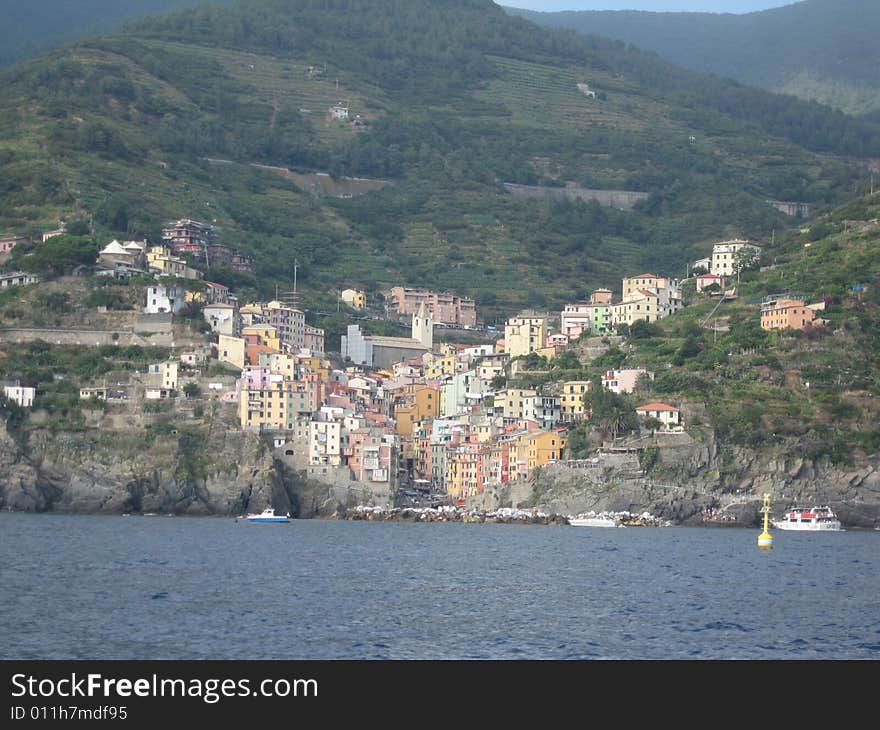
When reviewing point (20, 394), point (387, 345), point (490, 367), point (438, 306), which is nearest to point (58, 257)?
point (20, 394)

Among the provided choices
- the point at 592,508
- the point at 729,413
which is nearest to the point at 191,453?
the point at 592,508

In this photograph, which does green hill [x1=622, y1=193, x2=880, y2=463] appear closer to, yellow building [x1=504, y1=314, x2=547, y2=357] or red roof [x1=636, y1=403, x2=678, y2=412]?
red roof [x1=636, y1=403, x2=678, y2=412]

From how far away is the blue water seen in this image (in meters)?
38.0

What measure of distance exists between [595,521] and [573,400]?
16559mm

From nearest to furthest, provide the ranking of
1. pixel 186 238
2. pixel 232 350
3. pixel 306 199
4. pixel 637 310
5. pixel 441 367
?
pixel 232 350
pixel 637 310
pixel 441 367
pixel 186 238
pixel 306 199

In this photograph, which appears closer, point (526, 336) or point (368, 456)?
point (368, 456)

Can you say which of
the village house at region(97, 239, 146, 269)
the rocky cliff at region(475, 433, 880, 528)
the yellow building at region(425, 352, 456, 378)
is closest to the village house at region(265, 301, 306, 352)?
the yellow building at region(425, 352, 456, 378)

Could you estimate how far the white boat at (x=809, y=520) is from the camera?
9169 centimetres

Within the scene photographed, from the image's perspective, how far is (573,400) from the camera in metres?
109

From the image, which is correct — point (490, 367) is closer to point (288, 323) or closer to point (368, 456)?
point (288, 323)

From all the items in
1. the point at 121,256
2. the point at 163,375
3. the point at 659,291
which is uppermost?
the point at 121,256

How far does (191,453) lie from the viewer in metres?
97.2
